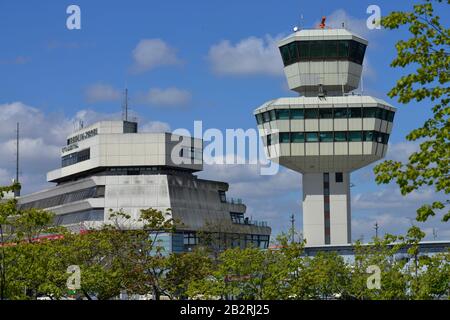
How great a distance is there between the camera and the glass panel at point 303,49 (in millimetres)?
140375

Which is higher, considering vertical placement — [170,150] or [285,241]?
[170,150]

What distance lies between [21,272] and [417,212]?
145ft

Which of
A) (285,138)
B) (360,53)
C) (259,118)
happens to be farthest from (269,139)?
(360,53)

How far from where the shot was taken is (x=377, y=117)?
138625 mm

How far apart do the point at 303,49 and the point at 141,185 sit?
161 feet

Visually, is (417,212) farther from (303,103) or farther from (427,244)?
(303,103)

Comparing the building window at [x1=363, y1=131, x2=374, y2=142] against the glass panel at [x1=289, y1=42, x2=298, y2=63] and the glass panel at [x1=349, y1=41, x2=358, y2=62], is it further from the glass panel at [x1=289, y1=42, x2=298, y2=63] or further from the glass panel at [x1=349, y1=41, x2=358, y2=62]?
the glass panel at [x1=289, y1=42, x2=298, y2=63]

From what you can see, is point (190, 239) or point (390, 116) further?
point (190, 239)

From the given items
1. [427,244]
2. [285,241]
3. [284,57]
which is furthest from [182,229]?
[285,241]

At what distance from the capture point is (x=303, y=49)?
141 m

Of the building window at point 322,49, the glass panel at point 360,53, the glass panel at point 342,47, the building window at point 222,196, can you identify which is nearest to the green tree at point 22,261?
the building window at point 322,49

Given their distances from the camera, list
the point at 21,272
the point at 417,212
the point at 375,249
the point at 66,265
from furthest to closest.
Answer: the point at 375,249 → the point at 66,265 → the point at 21,272 → the point at 417,212

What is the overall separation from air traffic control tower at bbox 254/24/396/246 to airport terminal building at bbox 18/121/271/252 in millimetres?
27604

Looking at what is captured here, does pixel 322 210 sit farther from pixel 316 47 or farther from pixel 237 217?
pixel 237 217
